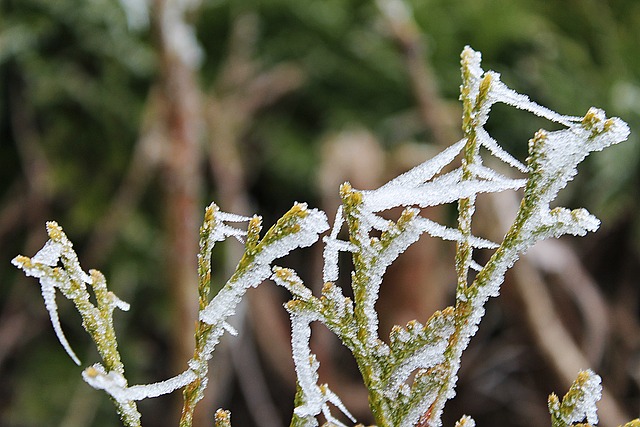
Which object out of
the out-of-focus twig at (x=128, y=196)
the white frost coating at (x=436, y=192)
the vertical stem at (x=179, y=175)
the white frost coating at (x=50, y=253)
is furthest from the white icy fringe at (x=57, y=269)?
the out-of-focus twig at (x=128, y=196)

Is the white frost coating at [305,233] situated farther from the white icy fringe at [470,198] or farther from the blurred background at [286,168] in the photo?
the blurred background at [286,168]

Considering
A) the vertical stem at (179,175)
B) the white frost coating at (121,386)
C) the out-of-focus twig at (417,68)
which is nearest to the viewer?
the white frost coating at (121,386)

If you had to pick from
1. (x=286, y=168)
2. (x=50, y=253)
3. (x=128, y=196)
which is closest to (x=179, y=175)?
(x=128, y=196)

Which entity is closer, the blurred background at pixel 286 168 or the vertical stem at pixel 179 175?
the vertical stem at pixel 179 175

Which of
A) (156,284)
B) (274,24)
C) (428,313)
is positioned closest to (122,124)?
(156,284)

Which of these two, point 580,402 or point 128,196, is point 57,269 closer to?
point 580,402
